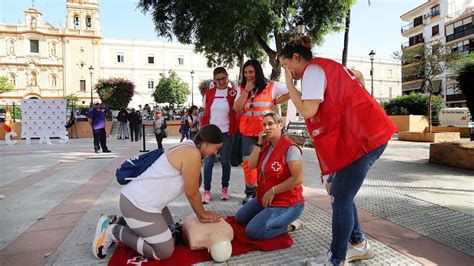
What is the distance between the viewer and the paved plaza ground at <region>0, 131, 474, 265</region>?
8.50ft

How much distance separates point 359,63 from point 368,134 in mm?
69078

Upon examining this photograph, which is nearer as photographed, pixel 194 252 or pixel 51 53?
pixel 194 252

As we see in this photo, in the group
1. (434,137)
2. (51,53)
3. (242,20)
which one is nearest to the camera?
(242,20)

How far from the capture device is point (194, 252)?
2.63 m

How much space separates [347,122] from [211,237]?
135 centimetres

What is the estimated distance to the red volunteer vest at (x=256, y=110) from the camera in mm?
3809

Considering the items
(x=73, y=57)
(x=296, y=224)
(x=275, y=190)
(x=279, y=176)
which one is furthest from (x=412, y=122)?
(x=73, y=57)

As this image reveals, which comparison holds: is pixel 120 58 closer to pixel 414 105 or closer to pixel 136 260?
pixel 414 105

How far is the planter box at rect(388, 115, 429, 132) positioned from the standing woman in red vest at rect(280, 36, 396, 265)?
696 inches

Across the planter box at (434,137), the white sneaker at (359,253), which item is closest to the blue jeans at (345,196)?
the white sneaker at (359,253)

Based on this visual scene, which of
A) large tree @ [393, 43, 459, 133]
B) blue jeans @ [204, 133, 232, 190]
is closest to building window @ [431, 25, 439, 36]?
large tree @ [393, 43, 459, 133]

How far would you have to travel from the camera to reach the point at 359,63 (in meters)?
65.4

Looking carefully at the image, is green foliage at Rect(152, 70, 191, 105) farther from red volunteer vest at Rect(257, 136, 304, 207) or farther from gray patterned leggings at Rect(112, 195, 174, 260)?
gray patterned leggings at Rect(112, 195, 174, 260)

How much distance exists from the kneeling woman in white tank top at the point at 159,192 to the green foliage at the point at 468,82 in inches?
319
